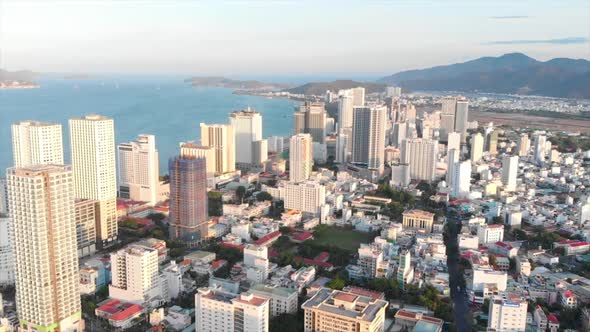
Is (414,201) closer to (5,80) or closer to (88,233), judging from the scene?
(88,233)

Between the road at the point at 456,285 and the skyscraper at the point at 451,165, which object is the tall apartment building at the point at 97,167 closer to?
the road at the point at 456,285

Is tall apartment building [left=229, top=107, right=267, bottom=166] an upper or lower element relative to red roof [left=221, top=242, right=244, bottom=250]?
upper

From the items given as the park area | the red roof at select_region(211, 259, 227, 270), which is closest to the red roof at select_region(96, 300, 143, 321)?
the red roof at select_region(211, 259, 227, 270)

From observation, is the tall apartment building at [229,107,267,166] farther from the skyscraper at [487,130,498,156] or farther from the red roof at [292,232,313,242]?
the skyscraper at [487,130,498,156]

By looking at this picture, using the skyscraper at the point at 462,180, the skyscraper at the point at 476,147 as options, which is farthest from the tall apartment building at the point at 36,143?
the skyscraper at the point at 476,147

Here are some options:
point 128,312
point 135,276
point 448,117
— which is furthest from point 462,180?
point 128,312

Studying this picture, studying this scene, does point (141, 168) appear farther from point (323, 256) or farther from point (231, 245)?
point (323, 256)

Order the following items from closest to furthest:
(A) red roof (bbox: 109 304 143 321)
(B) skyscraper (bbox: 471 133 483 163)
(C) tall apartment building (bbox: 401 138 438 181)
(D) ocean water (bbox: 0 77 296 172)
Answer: (A) red roof (bbox: 109 304 143 321), (C) tall apartment building (bbox: 401 138 438 181), (B) skyscraper (bbox: 471 133 483 163), (D) ocean water (bbox: 0 77 296 172)
